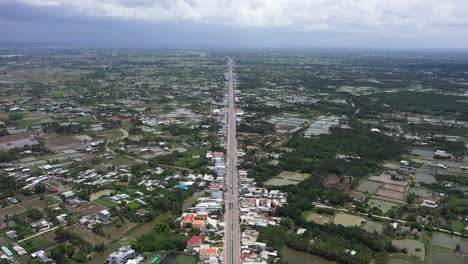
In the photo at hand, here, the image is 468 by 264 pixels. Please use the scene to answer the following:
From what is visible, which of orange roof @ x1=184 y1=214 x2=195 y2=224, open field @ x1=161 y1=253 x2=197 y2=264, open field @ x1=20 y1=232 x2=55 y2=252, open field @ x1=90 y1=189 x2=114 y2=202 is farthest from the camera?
open field @ x1=90 y1=189 x2=114 y2=202

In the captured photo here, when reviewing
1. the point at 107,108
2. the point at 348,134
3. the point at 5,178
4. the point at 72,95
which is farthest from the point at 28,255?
the point at 72,95

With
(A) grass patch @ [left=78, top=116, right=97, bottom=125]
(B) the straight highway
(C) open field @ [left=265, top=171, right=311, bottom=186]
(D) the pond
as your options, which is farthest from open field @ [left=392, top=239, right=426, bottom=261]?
(A) grass patch @ [left=78, top=116, right=97, bottom=125]

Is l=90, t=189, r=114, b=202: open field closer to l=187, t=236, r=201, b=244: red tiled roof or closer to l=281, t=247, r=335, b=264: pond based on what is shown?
l=187, t=236, r=201, b=244: red tiled roof

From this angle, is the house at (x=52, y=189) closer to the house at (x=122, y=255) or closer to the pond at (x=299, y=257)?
the house at (x=122, y=255)

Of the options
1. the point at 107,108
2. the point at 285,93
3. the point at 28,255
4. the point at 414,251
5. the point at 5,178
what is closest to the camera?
the point at 28,255

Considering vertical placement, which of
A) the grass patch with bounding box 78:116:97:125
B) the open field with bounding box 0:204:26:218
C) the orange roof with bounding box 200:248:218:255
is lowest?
the open field with bounding box 0:204:26:218

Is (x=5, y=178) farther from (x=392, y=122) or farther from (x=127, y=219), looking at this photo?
(x=392, y=122)

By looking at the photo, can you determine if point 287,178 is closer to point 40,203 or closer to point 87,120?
point 40,203
